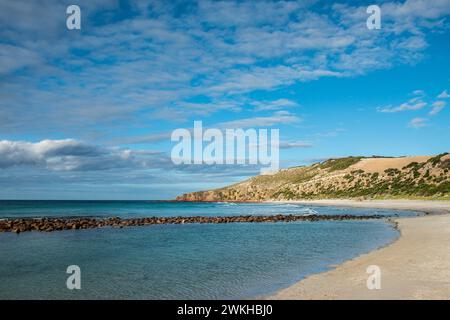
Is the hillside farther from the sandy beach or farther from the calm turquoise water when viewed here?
the sandy beach

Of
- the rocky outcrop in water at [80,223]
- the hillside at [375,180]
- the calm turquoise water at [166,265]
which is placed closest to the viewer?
the calm turquoise water at [166,265]

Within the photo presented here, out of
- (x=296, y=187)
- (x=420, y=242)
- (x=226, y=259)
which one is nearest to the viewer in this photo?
(x=226, y=259)

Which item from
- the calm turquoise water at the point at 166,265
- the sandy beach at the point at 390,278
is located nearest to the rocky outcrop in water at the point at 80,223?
the calm turquoise water at the point at 166,265

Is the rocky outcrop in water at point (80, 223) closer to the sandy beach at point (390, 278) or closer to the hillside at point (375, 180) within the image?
the sandy beach at point (390, 278)

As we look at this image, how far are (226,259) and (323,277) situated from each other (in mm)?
7506

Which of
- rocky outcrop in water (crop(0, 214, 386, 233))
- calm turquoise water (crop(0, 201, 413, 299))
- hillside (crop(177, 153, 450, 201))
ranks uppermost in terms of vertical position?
hillside (crop(177, 153, 450, 201))

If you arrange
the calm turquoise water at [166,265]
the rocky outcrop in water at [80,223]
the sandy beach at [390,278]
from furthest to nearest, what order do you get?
the rocky outcrop in water at [80,223], the calm turquoise water at [166,265], the sandy beach at [390,278]

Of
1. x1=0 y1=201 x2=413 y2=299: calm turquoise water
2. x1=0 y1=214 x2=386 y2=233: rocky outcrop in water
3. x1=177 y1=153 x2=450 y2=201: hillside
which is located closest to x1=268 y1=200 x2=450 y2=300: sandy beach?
x1=0 y1=201 x2=413 y2=299: calm turquoise water

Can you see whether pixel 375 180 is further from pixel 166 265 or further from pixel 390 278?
pixel 390 278

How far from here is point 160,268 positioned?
2014cm

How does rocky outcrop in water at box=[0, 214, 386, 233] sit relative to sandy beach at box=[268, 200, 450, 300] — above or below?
below

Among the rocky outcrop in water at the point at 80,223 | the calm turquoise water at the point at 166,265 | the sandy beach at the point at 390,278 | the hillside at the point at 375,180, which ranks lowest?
the rocky outcrop in water at the point at 80,223
